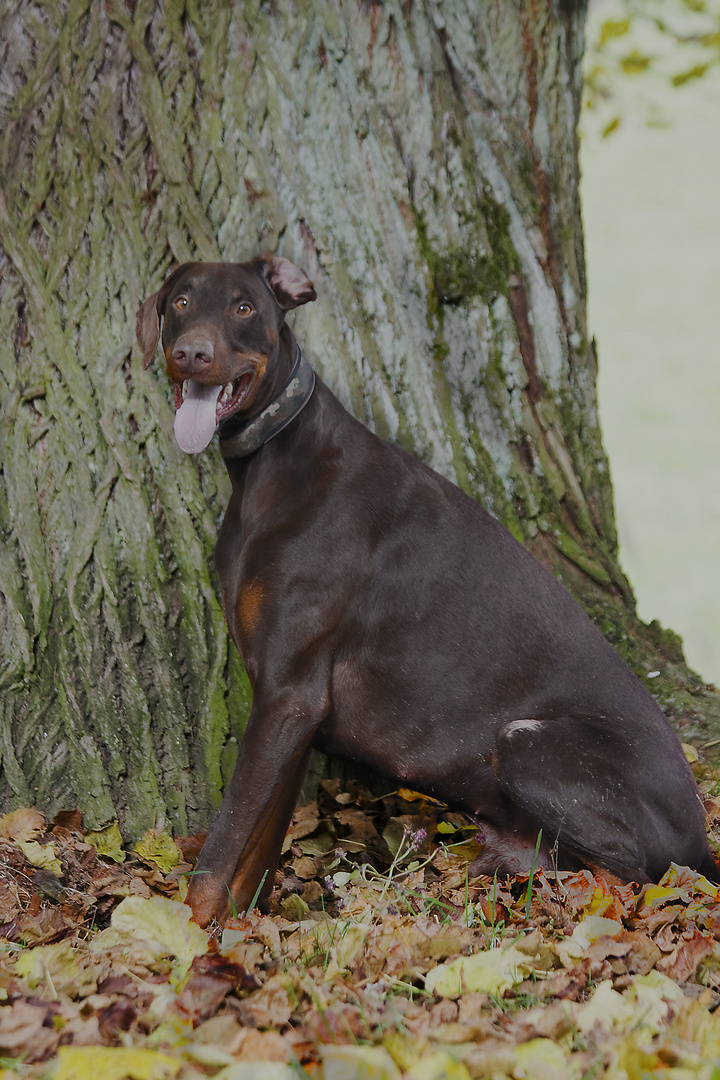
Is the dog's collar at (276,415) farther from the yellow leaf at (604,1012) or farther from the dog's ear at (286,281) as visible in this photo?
the yellow leaf at (604,1012)

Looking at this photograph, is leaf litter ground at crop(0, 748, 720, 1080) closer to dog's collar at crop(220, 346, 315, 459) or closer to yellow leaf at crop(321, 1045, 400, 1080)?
yellow leaf at crop(321, 1045, 400, 1080)

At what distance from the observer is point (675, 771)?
3176mm

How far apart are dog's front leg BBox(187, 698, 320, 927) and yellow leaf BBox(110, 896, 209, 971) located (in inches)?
13.6

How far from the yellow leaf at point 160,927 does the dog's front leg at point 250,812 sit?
1.13 feet

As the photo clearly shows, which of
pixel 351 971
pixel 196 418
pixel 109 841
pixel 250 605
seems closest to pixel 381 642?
pixel 250 605

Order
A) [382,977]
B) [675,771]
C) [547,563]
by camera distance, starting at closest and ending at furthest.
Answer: [382,977] < [675,771] < [547,563]

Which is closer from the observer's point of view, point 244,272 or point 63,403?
point 244,272

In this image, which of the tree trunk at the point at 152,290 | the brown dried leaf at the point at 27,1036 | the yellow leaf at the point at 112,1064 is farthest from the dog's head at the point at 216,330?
the yellow leaf at the point at 112,1064

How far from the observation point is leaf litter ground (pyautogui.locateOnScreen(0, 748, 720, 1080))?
186 cm

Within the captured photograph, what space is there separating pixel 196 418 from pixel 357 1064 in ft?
6.66

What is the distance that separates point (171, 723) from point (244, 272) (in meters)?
1.68

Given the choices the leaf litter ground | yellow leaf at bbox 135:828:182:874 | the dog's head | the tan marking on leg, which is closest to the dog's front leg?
the leaf litter ground

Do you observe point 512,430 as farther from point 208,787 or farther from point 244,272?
point 208,787

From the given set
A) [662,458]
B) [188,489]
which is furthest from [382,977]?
[662,458]
